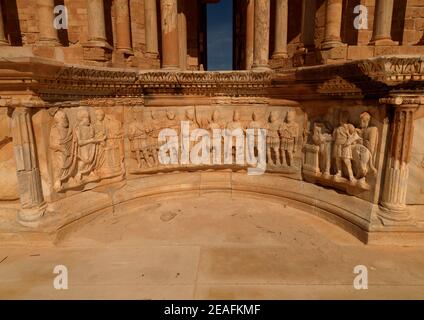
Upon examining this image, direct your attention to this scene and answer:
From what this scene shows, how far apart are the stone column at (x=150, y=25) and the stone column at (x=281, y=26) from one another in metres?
4.27

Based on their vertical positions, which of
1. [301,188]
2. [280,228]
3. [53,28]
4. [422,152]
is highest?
[53,28]

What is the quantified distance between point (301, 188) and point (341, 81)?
220 cm

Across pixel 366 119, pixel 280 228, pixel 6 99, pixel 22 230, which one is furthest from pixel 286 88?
pixel 22 230

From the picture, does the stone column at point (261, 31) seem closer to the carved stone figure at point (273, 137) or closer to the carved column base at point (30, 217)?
the carved stone figure at point (273, 137)

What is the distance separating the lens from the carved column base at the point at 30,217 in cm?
410

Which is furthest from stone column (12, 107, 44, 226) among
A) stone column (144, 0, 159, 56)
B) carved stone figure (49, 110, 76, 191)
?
stone column (144, 0, 159, 56)

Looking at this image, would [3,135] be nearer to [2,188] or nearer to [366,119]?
[2,188]

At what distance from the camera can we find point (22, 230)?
407 centimetres

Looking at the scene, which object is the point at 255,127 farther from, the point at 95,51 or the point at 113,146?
the point at 95,51

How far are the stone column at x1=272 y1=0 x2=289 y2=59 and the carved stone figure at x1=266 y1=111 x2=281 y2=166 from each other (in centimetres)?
449

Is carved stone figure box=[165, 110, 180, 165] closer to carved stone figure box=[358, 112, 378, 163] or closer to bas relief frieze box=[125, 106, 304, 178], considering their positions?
bas relief frieze box=[125, 106, 304, 178]

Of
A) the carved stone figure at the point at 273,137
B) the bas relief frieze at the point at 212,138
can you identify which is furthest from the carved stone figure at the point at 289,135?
the carved stone figure at the point at 273,137

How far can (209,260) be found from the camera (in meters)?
3.65

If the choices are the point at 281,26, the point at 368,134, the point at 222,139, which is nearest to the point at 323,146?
the point at 368,134
